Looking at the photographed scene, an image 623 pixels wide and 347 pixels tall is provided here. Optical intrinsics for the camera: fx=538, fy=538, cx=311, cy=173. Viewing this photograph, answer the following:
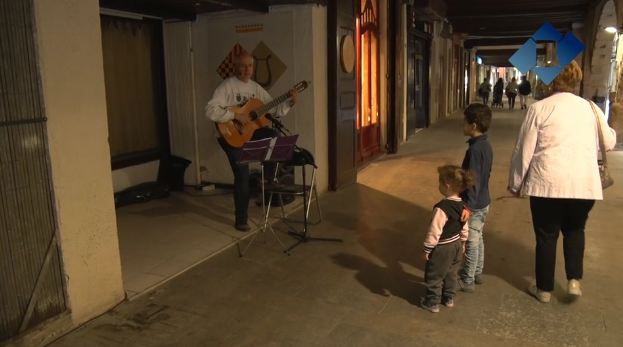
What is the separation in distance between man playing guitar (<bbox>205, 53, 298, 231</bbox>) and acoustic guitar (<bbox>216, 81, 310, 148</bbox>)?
0.02 m

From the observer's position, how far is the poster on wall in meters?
5.91

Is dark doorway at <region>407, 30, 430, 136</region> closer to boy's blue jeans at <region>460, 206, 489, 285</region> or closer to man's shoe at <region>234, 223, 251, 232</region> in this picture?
man's shoe at <region>234, 223, 251, 232</region>

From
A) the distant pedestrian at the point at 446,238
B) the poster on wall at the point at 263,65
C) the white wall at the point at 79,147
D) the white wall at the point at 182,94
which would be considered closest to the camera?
the white wall at the point at 79,147

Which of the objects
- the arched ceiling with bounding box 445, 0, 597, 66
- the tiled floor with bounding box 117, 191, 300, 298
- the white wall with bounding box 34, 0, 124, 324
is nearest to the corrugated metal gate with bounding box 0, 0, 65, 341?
the white wall with bounding box 34, 0, 124, 324

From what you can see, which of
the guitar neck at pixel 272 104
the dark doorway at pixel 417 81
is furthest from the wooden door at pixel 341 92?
the dark doorway at pixel 417 81

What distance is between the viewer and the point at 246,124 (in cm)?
480

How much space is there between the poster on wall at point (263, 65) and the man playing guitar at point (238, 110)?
3.24 feet

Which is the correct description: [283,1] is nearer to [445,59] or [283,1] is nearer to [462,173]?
[462,173]

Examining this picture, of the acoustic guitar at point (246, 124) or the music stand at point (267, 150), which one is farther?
the acoustic guitar at point (246, 124)

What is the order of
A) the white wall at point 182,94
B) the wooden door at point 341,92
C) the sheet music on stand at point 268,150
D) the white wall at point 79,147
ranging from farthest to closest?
1. the white wall at point 182,94
2. the wooden door at point 341,92
3. the sheet music on stand at point 268,150
4. the white wall at point 79,147

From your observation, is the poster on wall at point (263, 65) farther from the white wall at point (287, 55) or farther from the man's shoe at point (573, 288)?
the man's shoe at point (573, 288)

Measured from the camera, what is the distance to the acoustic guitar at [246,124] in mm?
4754

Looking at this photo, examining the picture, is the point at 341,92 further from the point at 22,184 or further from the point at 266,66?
the point at 22,184

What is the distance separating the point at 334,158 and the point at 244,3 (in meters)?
2.01
